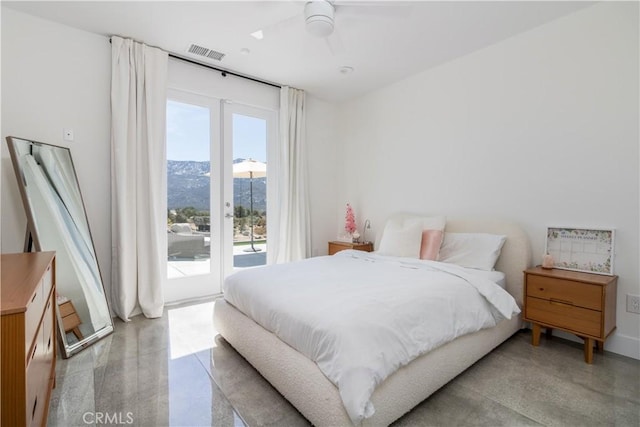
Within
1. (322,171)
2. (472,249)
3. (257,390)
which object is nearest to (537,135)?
(472,249)

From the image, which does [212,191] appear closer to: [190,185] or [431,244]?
[190,185]

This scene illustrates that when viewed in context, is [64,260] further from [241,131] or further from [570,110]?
[570,110]

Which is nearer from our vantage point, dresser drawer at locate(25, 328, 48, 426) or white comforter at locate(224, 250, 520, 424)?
dresser drawer at locate(25, 328, 48, 426)

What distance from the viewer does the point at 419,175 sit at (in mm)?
3600

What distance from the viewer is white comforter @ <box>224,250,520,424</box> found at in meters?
1.36

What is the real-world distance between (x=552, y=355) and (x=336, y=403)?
185 cm

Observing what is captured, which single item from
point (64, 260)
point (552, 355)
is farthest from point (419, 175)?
point (64, 260)

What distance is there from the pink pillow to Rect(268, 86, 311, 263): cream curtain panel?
167 centimetres

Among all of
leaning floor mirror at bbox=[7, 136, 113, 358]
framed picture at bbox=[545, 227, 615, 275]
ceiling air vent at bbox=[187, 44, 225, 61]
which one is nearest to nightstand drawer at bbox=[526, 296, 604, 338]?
framed picture at bbox=[545, 227, 615, 275]

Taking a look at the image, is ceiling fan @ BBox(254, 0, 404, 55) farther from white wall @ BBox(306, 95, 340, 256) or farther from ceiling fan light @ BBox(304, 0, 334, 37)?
Answer: white wall @ BBox(306, 95, 340, 256)

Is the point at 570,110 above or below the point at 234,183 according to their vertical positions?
above

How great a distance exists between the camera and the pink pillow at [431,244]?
2951 millimetres

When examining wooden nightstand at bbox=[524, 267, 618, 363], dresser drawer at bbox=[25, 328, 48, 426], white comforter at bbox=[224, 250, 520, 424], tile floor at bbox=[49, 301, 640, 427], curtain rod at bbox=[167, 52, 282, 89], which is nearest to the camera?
dresser drawer at bbox=[25, 328, 48, 426]

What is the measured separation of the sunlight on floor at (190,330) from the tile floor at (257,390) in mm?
17
